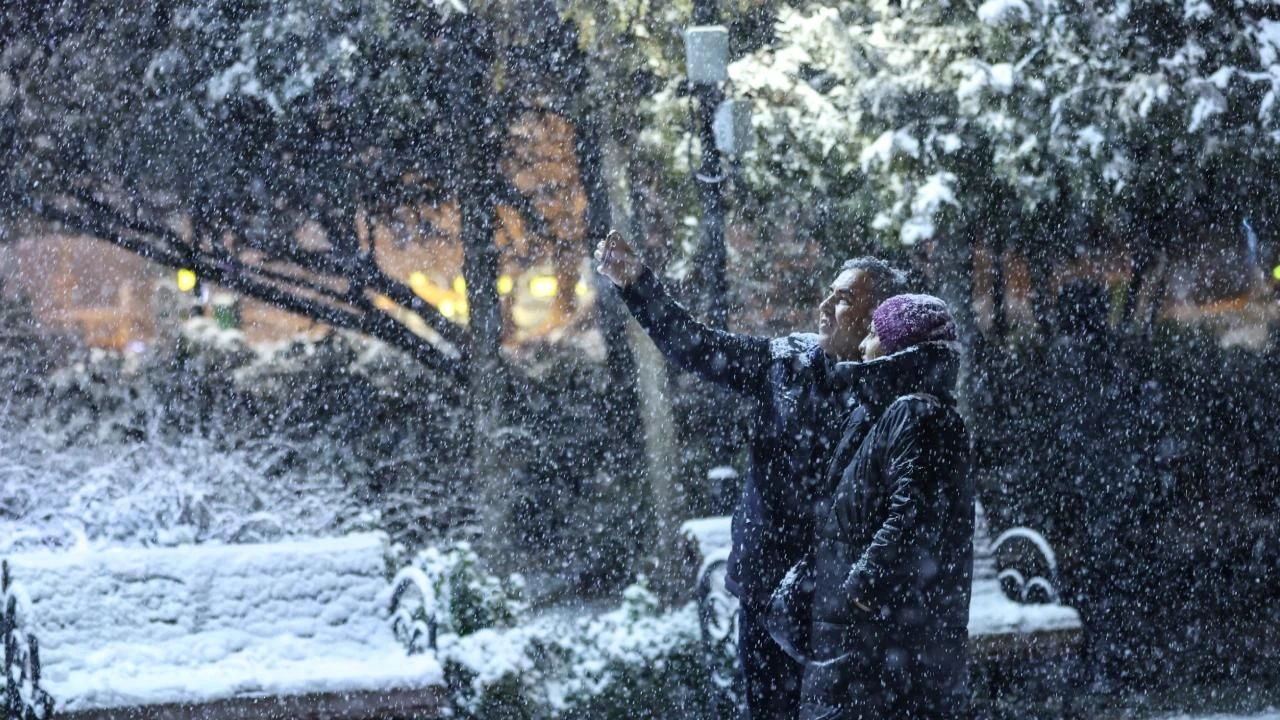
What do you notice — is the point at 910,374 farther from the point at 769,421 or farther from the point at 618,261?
the point at 618,261

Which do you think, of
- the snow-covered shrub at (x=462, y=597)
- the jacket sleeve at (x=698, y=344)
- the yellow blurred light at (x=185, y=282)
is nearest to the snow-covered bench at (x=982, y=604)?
the snow-covered shrub at (x=462, y=597)

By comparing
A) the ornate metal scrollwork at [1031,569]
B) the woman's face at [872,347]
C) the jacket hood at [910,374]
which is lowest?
the ornate metal scrollwork at [1031,569]

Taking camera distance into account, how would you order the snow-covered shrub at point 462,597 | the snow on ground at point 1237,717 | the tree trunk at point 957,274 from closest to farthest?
the snow on ground at point 1237,717, the snow-covered shrub at point 462,597, the tree trunk at point 957,274

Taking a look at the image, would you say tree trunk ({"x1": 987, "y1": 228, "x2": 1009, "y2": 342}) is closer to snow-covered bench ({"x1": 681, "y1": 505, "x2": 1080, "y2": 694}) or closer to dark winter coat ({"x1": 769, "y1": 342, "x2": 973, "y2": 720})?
snow-covered bench ({"x1": 681, "y1": 505, "x2": 1080, "y2": 694})

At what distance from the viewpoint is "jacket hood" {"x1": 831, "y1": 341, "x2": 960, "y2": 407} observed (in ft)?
12.2

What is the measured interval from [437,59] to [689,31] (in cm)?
226

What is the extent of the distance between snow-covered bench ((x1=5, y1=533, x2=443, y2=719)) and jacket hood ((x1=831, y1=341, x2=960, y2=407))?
Answer: 9.04 feet

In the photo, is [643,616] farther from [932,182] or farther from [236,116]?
[236,116]

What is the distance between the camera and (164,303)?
11.6 m

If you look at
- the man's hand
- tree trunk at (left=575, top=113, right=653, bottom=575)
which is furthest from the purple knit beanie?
tree trunk at (left=575, top=113, right=653, bottom=575)

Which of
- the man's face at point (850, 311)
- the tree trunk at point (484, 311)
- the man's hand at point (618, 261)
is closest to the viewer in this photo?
the man's face at point (850, 311)

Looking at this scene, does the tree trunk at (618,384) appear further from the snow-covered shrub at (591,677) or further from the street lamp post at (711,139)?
the snow-covered shrub at (591,677)

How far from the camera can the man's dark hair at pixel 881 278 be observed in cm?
402

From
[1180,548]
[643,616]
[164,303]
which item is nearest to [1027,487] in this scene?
[1180,548]
